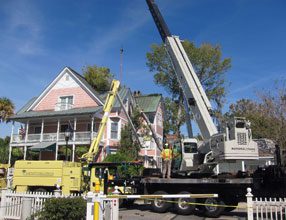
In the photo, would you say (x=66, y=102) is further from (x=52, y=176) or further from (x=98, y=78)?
(x=52, y=176)

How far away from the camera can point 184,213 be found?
48.4ft

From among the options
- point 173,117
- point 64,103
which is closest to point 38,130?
point 64,103

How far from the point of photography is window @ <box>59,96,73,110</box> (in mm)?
35875

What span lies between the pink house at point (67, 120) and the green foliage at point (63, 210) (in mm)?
21985

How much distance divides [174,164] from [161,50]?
2170 centimetres

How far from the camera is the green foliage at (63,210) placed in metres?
9.63

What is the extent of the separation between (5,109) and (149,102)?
16.2 metres

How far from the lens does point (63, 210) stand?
962cm

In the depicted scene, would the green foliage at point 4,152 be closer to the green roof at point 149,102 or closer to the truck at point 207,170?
the green roof at point 149,102

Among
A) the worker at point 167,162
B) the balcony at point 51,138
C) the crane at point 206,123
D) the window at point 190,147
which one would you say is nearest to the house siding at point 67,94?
the balcony at point 51,138

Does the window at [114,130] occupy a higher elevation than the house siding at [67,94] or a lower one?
lower

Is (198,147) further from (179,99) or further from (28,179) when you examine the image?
(179,99)

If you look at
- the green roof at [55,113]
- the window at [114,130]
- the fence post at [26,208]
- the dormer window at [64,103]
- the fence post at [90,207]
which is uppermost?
the dormer window at [64,103]

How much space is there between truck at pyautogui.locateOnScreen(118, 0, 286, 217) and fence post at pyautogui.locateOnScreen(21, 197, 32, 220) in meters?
5.90
